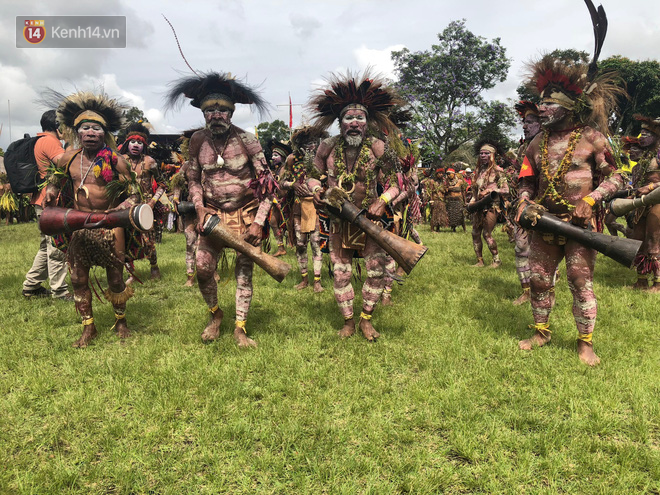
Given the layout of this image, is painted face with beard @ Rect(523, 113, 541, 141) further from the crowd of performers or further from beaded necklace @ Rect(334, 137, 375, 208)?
beaded necklace @ Rect(334, 137, 375, 208)

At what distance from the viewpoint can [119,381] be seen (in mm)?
3570

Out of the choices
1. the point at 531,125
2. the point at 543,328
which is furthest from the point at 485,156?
the point at 543,328

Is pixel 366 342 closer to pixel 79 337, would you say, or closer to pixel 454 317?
pixel 454 317

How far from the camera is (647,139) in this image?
6.36 meters

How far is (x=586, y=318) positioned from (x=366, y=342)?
2.22 metres

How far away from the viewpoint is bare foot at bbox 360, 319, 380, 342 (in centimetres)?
449

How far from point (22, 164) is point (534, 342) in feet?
23.5

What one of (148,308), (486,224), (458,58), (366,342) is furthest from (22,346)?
(458,58)

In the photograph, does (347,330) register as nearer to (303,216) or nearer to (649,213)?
(303,216)

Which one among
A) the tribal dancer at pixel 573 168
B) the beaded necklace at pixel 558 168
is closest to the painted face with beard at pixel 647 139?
the tribal dancer at pixel 573 168

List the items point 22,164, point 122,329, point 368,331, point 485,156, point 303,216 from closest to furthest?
point 368,331, point 122,329, point 22,164, point 303,216, point 485,156

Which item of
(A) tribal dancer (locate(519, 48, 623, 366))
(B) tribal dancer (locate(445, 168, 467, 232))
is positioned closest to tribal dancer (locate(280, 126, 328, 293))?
(A) tribal dancer (locate(519, 48, 623, 366))

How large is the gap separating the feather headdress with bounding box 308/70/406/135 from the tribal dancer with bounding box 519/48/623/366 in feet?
5.17

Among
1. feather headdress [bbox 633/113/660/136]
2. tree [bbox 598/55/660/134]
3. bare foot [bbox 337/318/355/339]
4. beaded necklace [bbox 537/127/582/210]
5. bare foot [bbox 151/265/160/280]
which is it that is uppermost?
tree [bbox 598/55/660/134]
